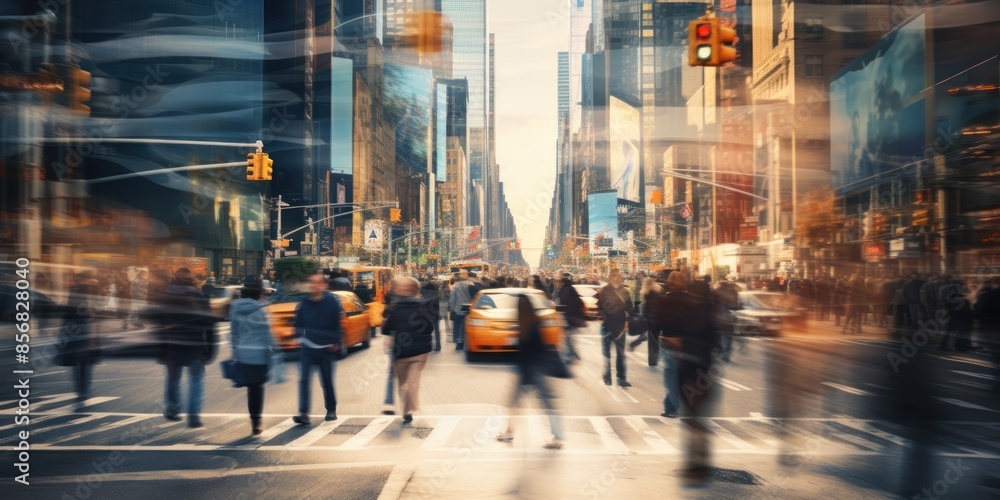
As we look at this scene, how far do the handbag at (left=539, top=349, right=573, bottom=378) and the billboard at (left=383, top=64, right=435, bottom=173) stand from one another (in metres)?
164

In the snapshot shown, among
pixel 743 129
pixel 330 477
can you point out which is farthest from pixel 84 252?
pixel 743 129

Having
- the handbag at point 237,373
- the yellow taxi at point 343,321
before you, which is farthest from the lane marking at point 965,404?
the yellow taxi at point 343,321

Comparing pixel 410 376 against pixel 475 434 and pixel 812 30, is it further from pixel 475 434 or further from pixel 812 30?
pixel 812 30

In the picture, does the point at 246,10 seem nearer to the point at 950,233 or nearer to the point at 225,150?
the point at 225,150

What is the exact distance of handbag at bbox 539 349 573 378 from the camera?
8.60 m

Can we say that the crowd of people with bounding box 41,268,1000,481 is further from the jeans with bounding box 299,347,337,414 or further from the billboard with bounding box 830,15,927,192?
the billboard with bounding box 830,15,927,192

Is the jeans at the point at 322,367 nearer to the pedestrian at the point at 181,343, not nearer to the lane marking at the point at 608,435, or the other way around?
the pedestrian at the point at 181,343

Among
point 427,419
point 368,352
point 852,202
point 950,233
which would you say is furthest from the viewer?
point 852,202

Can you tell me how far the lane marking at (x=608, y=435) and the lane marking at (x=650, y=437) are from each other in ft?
0.99

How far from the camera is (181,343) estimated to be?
9883 millimetres

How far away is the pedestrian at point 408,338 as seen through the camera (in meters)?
9.74

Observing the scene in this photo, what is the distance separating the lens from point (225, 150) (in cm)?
7550

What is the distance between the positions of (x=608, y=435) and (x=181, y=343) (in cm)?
554

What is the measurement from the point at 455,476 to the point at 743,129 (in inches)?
3402
